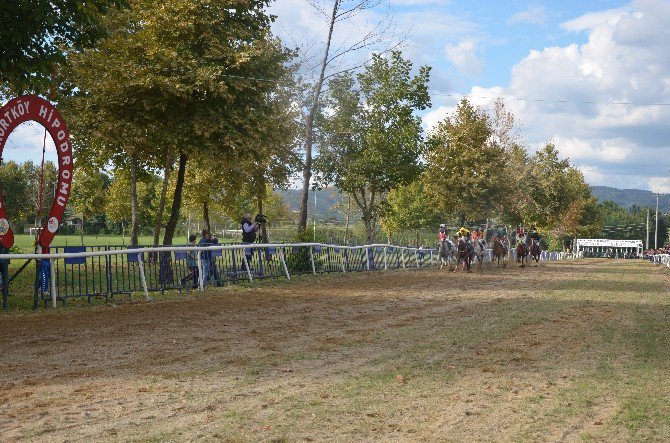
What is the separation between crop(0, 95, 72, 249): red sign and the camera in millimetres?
14430

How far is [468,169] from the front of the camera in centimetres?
5081

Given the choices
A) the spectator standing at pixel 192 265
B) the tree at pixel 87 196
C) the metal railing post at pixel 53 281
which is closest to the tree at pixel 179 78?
the spectator standing at pixel 192 265

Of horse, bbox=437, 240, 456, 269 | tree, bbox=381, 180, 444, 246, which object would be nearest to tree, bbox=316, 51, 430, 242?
horse, bbox=437, 240, 456, 269

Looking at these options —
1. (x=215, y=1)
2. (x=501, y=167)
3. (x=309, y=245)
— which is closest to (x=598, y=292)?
(x=309, y=245)

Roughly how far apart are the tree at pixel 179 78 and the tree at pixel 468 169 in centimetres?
2837

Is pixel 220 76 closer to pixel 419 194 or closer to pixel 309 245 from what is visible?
pixel 309 245

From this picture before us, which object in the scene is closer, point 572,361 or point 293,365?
point 293,365

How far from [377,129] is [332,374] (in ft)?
102

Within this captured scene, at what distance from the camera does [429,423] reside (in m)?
6.09

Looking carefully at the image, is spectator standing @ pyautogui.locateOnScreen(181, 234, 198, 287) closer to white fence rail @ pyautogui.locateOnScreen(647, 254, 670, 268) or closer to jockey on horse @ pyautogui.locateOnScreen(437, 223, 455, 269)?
jockey on horse @ pyautogui.locateOnScreen(437, 223, 455, 269)

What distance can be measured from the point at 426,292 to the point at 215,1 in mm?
11039

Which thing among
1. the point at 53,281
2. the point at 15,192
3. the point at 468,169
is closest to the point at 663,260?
the point at 468,169

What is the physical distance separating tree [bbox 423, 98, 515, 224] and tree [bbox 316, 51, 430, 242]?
41.0ft

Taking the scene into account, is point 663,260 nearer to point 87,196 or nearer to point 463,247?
point 463,247
